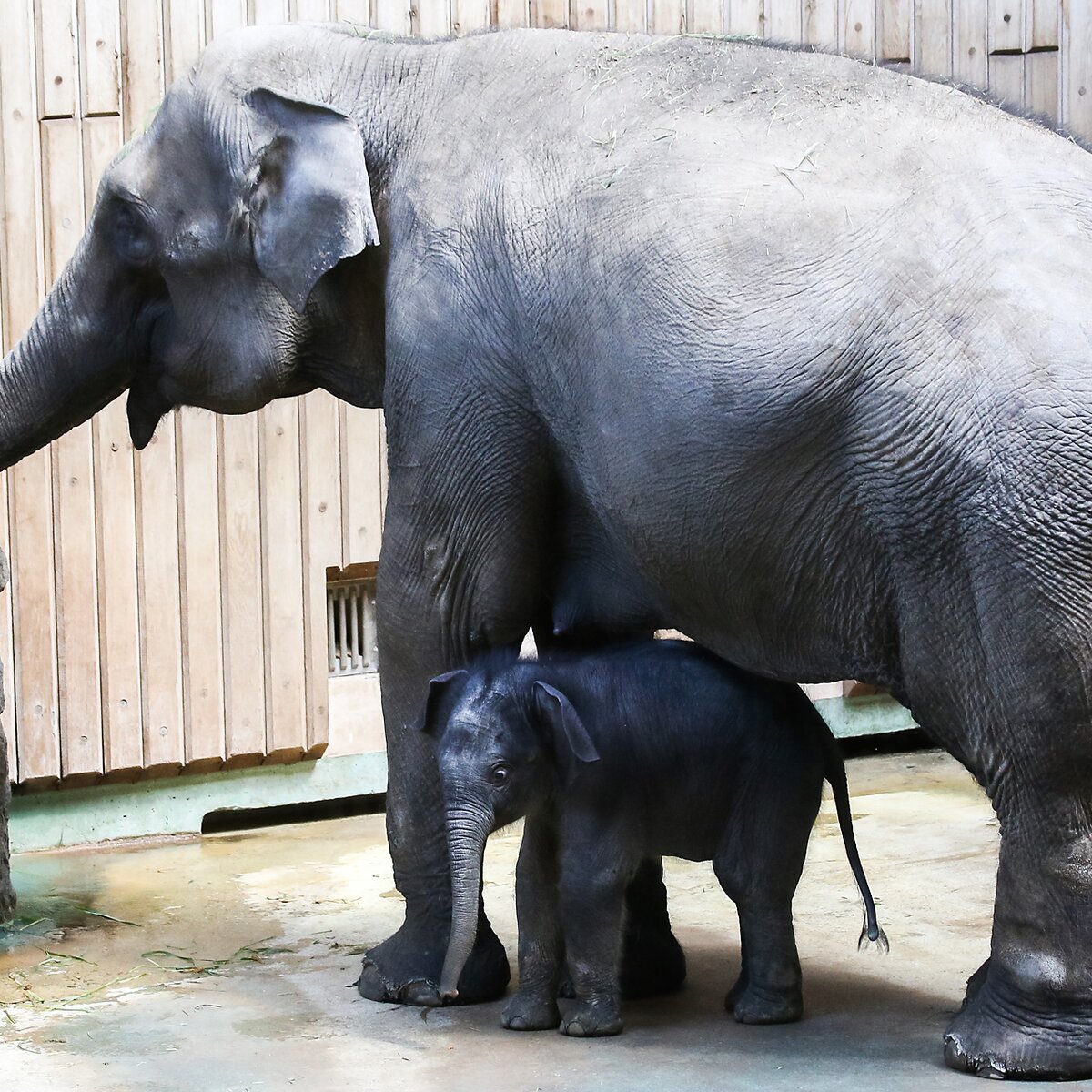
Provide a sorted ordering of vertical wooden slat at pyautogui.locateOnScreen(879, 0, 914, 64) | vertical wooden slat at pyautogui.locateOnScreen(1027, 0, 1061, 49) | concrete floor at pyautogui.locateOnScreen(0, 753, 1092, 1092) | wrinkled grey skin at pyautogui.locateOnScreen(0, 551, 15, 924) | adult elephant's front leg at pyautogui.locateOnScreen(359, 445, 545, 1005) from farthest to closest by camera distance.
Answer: vertical wooden slat at pyautogui.locateOnScreen(1027, 0, 1061, 49) < vertical wooden slat at pyautogui.locateOnScreen(879, 0, 914, 64) < wrinkled grey skin at pyautogui.locateOnScreen(0, 551, 15, 924) < adult elephant's front leg at pyautogui.locateOnScreen(359, 445, 545, 1005) < concrete floor at pyautogui.locateOnScreen(0, 753, 1092, 1092)

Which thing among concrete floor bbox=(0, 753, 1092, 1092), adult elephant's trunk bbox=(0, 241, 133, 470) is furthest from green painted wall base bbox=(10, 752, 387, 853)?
adult elephant's trunk bbox=(0, 241, 133, 470)

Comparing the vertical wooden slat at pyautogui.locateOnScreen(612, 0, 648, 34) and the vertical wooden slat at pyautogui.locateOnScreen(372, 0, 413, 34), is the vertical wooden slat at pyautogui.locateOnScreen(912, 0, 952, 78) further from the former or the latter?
the vertical wooden slat at pyautogui.locateOnScreen(372, 0, 413, 34)

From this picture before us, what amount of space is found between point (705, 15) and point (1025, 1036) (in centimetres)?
481

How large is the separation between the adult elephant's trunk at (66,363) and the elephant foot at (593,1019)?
2.11 m

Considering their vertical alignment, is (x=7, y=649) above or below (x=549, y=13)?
below

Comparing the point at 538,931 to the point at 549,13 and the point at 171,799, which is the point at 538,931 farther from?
the point at 549,13

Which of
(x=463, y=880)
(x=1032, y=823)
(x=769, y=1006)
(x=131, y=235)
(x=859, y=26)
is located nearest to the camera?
(x=1032, y=823)

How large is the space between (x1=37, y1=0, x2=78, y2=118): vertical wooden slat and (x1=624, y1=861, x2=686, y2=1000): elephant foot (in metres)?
3.33

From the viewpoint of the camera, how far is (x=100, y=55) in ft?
22.4

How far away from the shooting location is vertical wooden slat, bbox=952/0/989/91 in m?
8.45

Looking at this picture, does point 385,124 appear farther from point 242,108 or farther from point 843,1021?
point 843,1021

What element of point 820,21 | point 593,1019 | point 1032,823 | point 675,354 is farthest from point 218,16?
point 1032,823

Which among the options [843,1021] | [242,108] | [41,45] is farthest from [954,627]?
[41,45]

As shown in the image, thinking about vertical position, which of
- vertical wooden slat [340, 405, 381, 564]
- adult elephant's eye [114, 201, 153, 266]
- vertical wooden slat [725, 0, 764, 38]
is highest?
vertical wooden slat [725, 0, 764, 38]
